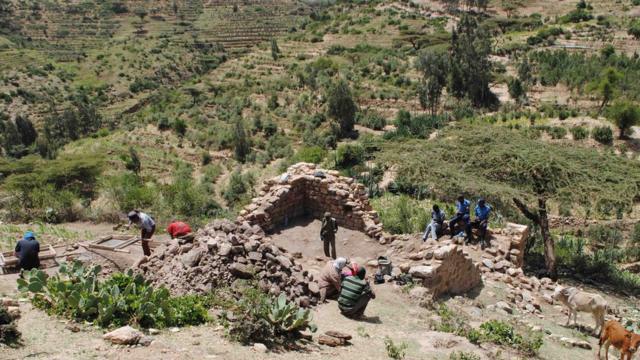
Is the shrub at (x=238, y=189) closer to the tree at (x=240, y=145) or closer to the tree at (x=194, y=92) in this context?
the tree at (x=240, y=145)

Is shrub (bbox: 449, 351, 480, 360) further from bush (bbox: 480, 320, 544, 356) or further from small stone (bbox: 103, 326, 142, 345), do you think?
small stone (bbox: 103, 326, 142, 345)

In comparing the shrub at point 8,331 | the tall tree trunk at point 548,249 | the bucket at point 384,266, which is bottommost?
the tall tree trunk at point 548,249

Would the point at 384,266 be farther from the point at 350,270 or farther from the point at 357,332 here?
the point at 357,332

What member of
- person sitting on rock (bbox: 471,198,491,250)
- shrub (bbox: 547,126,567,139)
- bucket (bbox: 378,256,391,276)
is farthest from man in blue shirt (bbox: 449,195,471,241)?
shrub (bbox: 547,126,567,139)

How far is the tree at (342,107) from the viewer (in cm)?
3944

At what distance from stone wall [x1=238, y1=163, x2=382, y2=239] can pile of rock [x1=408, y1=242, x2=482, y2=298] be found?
9.20 ft

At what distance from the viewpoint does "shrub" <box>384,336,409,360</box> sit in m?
7.75

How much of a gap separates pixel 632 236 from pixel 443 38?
167ft

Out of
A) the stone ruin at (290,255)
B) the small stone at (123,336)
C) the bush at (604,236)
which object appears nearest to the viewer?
the small stone at (123,336)

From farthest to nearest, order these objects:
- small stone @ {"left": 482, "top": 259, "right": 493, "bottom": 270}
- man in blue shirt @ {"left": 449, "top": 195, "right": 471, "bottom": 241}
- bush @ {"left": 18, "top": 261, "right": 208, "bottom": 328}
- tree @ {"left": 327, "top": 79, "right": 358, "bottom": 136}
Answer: tree @ {"left": 327, "top": 79, "right": 358, "bottom": 136} < man in blue shirt @ {"left": 449, "top": 195, "right": 471, "bottom": 241} < small stone @ {"left": 482, "top": 259, "right": 493, "bottom": 270} < bush @ {"left": 18, "top": 261, "right": 208, "bottom": 328}

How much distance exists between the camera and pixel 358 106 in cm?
4631

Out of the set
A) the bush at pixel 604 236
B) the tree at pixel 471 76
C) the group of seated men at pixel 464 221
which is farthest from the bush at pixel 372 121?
the group of seated men at pixel 464 221

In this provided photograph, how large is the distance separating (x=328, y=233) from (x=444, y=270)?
321 cm

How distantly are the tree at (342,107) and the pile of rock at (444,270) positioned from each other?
27494 millimetres
